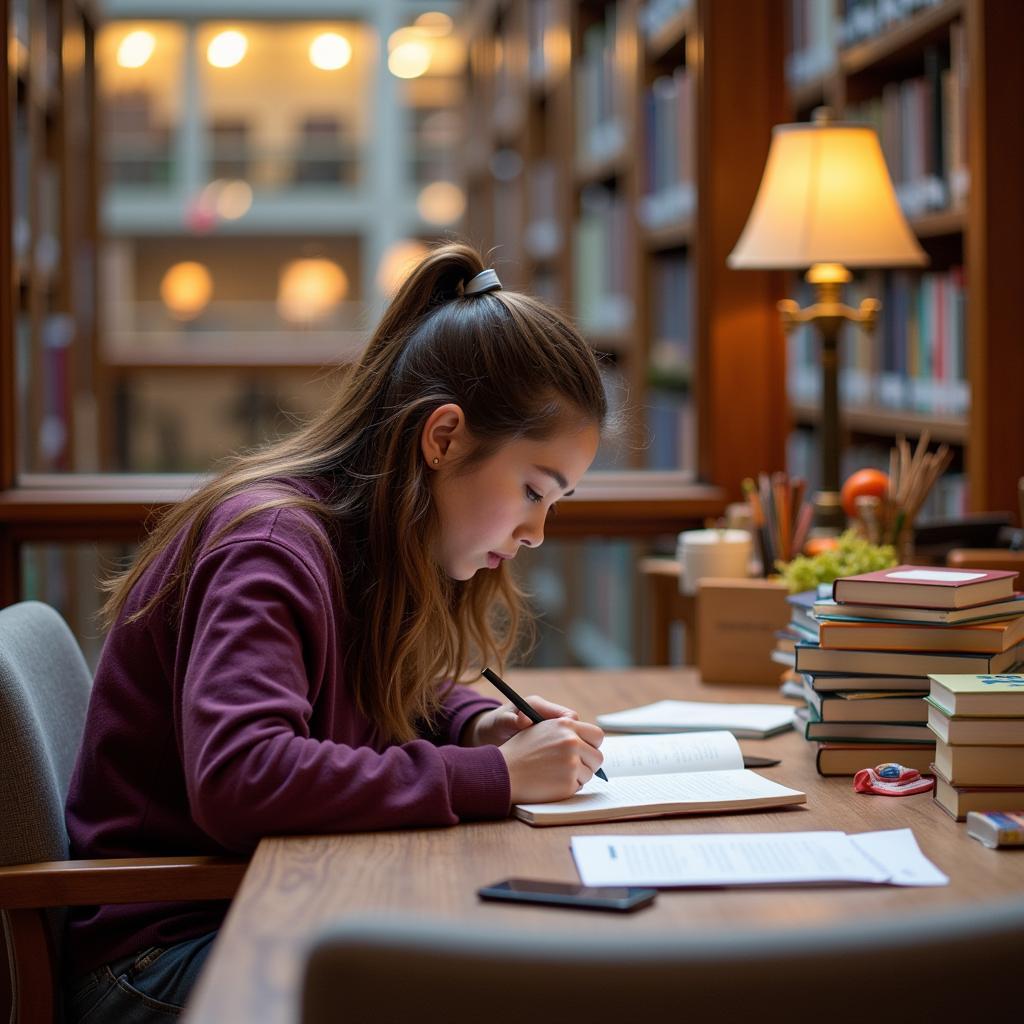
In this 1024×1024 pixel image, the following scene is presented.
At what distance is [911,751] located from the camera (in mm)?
1415

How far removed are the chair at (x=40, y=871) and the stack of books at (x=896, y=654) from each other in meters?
0.59

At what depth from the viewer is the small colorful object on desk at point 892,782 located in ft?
4.40

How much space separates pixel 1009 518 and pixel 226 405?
14.8 feet

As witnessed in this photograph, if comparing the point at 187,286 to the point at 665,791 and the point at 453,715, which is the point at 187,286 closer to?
the point at 453,715

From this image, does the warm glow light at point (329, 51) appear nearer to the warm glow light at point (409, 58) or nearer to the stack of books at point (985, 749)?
the warm glow light at point (409, 58)

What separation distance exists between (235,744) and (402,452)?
1.15ft

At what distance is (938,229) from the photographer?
2.52 meters

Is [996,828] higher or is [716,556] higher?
[716,556]

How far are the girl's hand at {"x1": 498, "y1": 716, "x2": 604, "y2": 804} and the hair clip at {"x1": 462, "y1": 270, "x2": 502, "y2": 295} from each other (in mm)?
427

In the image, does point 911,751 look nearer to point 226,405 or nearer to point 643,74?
point 643,74

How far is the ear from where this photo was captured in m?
1.34

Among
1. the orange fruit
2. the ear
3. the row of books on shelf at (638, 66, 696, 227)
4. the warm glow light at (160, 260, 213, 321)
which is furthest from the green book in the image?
the warm glow light at (160, 260, 213, 321)

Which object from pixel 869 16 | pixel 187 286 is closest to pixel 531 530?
pixel 869 16

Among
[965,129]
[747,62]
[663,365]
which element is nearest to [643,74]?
[663,365]
